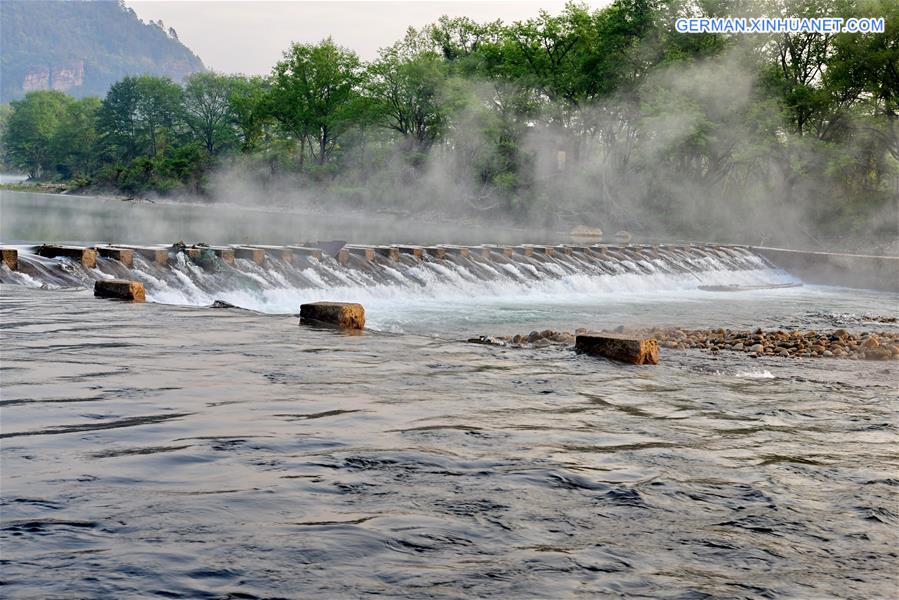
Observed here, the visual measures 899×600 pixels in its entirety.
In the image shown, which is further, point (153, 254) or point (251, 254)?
point (251, 254)

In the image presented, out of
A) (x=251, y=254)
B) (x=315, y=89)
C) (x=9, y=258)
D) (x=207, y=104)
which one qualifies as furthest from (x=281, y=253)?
(x=207, y=104)

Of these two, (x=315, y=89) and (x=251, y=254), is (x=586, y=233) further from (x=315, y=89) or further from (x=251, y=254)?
(x=315, y=89)

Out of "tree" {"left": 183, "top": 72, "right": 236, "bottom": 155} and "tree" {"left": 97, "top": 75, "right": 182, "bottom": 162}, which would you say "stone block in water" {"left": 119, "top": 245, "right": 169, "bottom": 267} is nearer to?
"tree" {"left": 183, "top": 72, "right": 236, "bottom": 155}

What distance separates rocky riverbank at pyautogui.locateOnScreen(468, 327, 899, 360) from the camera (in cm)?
1310

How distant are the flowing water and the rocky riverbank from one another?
6.04 ft

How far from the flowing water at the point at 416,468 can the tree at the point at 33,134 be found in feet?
458

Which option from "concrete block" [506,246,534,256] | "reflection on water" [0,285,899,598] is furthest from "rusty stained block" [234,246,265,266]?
"reflection on water" [0,285,899,598]

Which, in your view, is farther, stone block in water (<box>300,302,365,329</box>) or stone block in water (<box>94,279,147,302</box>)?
stone block in water (<box>94,279,147,302</box>)

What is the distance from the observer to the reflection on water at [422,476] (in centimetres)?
371

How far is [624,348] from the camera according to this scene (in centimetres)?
991

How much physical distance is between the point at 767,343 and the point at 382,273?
1020cm

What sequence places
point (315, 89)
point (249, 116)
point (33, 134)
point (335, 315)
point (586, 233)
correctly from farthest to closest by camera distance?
point (33, 134)
point (249, 116)
point (315, 89)
point (586, 233)
point (335, 315)

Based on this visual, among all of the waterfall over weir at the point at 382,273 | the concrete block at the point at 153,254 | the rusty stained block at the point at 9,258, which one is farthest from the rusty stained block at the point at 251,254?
the rusty stained block at the point at 9,258

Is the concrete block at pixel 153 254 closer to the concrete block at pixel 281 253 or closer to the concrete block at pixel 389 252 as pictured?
the concrete block at pixel 281 253
